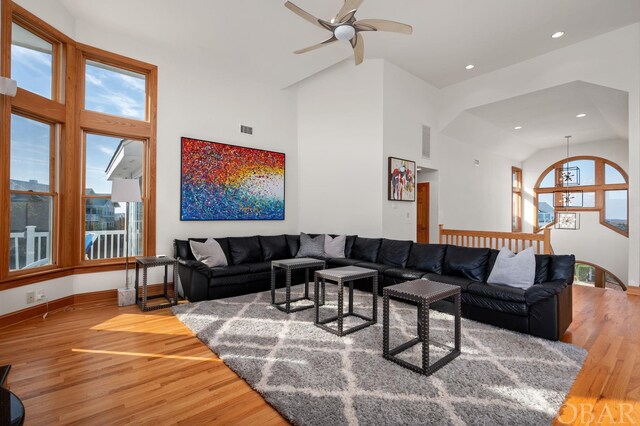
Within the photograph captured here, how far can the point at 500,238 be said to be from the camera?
576 centimetres

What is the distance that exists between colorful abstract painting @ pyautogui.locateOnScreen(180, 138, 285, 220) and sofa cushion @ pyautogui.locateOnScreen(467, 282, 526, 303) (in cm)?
377

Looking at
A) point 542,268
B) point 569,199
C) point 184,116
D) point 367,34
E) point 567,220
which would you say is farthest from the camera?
point 569,199

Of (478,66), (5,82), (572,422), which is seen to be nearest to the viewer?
(572,422)

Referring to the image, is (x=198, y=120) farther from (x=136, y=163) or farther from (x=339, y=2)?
(x=339, y=2)

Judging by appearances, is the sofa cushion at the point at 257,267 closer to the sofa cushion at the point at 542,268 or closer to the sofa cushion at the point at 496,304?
the sofa cushion at the point at 496,304

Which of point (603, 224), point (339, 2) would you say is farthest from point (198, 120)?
point (603, 224)

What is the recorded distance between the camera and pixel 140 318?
11.6 ft

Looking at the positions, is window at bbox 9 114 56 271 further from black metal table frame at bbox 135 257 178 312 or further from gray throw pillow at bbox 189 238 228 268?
gray throw pillow at bbox 189 238 228 268

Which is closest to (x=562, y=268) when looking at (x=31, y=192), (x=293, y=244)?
(x=293, y=244)

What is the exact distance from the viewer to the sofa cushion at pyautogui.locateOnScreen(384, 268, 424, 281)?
4.04 meters

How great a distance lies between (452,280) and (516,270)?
66 centimetres

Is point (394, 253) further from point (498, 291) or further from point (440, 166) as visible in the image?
point (440, 166)

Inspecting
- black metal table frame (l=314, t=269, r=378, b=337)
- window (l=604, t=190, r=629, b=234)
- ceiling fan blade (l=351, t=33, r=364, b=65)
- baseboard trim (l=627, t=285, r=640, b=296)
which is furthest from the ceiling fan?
window (l=604, t=190, r=629, b=234)

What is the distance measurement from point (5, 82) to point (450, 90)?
7174 millimetres
